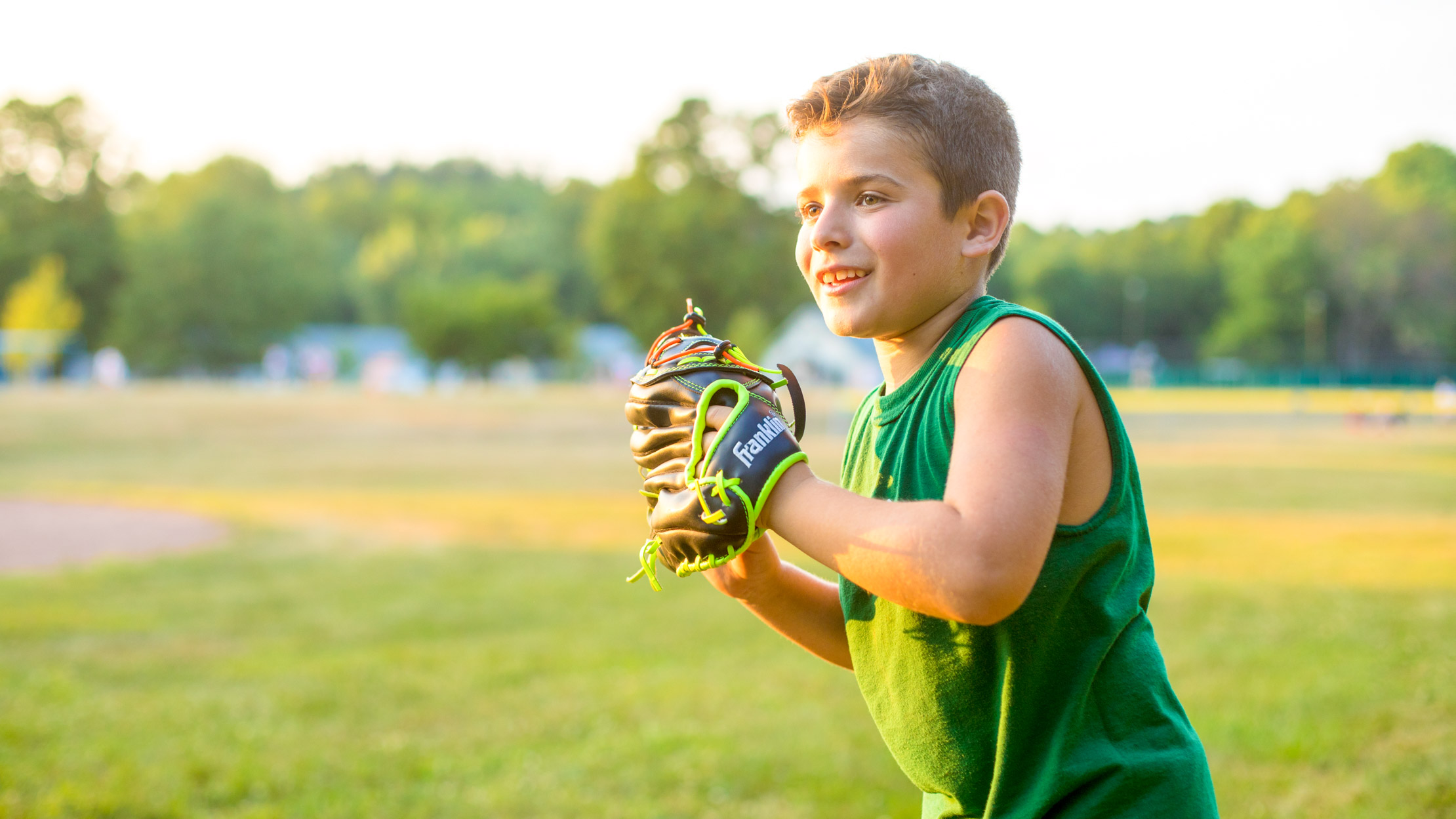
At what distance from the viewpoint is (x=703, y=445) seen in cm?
152

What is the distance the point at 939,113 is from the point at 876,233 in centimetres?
19

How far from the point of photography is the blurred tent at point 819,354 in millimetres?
56562

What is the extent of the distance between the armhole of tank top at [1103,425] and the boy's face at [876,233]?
12 centimetres

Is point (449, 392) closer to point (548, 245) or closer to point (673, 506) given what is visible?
point (548, 245)

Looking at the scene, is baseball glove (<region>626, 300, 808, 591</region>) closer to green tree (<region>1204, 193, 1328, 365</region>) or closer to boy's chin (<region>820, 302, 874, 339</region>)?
boy's chin (<region>820, 302, 874, 339</region>)

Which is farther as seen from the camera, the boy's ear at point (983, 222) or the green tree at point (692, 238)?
the green tree at point (692, 238)

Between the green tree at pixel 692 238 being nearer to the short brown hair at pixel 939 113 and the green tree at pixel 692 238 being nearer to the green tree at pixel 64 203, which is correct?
the green tree at pixel 64 203

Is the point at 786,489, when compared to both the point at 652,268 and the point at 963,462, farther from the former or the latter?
the point at 652,268

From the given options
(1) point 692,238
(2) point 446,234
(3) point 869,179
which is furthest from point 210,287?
(3) point 869,179

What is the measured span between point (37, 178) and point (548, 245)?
34426mm

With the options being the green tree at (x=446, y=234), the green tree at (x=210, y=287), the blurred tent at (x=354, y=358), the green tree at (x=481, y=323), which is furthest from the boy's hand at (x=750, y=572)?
the green tree at (x=210, y=287)

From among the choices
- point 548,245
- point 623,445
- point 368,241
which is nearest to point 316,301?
point 548,245

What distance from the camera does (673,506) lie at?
1.55 m

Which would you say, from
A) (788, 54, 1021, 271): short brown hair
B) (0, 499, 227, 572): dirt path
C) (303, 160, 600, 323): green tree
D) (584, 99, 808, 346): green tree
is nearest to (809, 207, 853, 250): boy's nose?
(788, 54, 1021, 271): short brown hair
